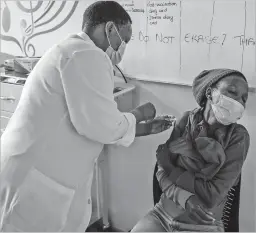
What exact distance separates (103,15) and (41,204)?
0.77 metres

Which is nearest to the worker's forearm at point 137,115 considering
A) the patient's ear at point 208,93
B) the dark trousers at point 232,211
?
the patient's ear at point 208,93

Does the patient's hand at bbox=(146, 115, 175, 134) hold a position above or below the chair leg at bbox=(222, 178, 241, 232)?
above

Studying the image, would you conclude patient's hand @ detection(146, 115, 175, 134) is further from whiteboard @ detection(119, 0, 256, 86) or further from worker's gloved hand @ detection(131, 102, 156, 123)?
whiteboard @ detection(119, 0, 256, 86)

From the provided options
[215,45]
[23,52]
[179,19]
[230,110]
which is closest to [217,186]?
[230,110]

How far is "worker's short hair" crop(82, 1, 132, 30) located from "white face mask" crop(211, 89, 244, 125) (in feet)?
1.57

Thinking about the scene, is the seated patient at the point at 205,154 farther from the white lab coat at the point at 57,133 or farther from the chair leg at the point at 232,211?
the white lab coat at the point at 57,133

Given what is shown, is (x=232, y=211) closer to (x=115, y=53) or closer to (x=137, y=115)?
(x=137, y=115)

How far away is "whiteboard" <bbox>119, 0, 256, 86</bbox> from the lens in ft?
5.72

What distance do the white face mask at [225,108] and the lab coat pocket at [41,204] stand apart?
2.19 ft

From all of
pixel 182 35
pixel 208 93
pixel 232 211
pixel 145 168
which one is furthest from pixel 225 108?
pixel 145 168

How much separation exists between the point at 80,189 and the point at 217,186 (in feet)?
1.85

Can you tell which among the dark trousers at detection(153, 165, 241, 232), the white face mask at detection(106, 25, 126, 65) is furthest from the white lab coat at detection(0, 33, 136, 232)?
the dark trousers at detection(153, 165, 241, 232)

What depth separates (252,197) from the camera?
1931 millimetres

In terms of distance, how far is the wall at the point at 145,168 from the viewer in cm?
192
